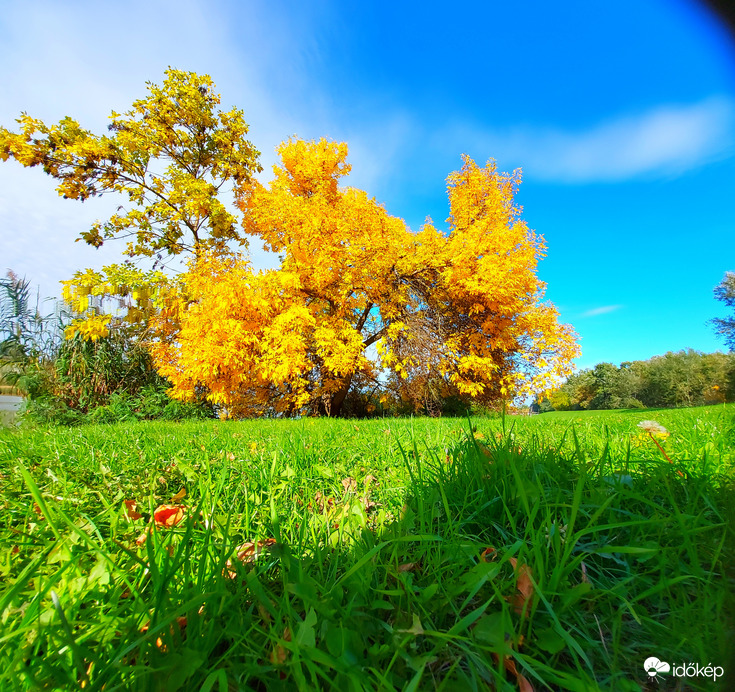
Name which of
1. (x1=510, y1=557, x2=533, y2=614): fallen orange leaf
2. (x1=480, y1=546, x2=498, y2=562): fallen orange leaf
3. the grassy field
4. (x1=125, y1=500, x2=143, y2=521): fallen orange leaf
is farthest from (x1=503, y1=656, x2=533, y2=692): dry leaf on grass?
(x1=125, y1=500, x2=143, y2=521): fallen orange leaf

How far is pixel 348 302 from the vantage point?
8.98 meters

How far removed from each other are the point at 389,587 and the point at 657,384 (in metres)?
24.6

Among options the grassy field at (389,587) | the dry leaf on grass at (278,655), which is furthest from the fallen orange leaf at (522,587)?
the dry leaf on grass at (278,655)

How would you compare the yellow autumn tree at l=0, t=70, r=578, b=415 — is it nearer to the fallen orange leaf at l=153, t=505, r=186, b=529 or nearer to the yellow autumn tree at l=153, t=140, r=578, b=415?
the yellow autumn tree at l=153, t=140, r=578, b=415

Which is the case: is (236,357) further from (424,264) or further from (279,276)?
(424,264)

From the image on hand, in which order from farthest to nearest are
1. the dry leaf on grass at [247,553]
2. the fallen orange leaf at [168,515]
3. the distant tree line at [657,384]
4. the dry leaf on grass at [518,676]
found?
the distant tree line at [657,384] < the fallen orange leaf at [168,515] < the dry leaf on grass at [247,553] < the dry leaf on grass at [518,676]

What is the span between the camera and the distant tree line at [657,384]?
9.95ft

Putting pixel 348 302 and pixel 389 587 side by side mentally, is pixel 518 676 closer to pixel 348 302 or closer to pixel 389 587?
pixel 389 587

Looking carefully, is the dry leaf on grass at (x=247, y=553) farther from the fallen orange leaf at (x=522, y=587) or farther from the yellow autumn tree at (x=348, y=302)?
the yellow autumn tree at (x=348, y=302)

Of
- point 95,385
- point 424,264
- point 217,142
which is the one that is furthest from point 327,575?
point 217,142

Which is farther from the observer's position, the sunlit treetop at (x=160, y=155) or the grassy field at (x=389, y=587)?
Result: the sunlit treetop at (x=160, y=155)

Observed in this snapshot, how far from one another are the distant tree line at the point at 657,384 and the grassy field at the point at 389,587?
74 centimetres

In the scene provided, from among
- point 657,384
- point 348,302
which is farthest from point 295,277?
point 657,384

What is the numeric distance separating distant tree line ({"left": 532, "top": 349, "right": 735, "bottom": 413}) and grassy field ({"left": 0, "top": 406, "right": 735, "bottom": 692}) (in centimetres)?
74
